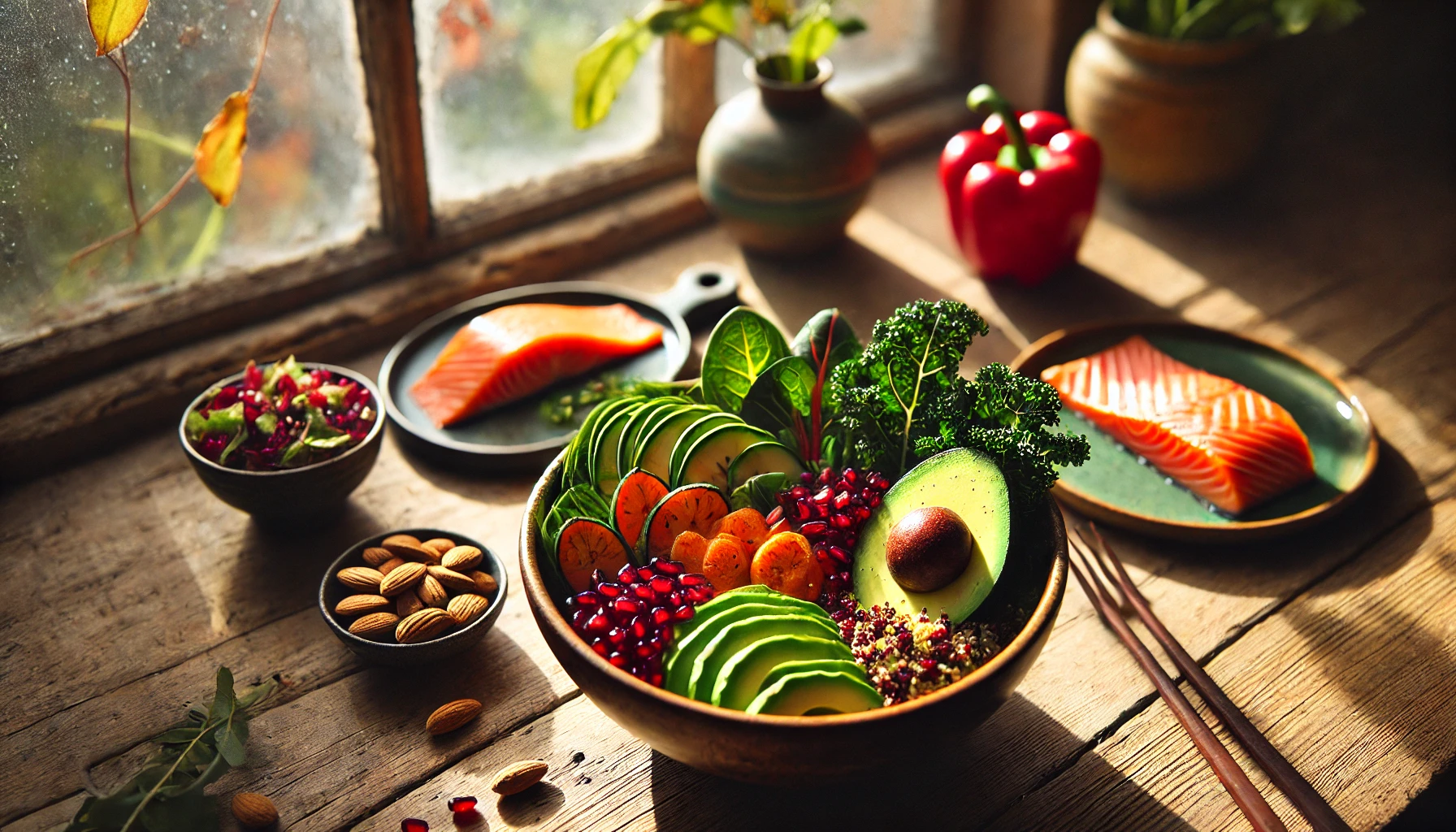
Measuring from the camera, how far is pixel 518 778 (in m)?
1.08

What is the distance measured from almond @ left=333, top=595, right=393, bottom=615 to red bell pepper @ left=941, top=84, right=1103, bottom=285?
120cm

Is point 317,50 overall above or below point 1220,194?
above


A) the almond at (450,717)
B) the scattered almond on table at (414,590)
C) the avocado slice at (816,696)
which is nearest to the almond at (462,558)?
the scattered almond on table at (414,590)

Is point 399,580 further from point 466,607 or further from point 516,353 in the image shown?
point 516,353

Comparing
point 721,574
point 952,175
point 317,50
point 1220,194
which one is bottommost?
point 1220,194

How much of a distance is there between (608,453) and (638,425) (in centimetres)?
4

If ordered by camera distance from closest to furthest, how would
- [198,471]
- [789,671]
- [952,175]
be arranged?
1. [789,671]
2. [198,471]
3. [952,175]

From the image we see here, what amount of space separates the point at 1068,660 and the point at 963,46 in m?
1.68

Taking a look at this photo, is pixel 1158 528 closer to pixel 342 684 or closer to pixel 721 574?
pixel 721 574

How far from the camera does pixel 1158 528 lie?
1.38 metres

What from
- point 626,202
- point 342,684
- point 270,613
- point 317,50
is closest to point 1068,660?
point 342,684

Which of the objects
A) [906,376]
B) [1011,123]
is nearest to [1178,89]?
[1011,123]

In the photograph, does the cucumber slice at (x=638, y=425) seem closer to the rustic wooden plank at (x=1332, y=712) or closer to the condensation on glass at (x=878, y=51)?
the rustic wooden plank at (x=1332, y=712)

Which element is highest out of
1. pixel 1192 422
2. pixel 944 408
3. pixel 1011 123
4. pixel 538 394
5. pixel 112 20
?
pixel 112 20
